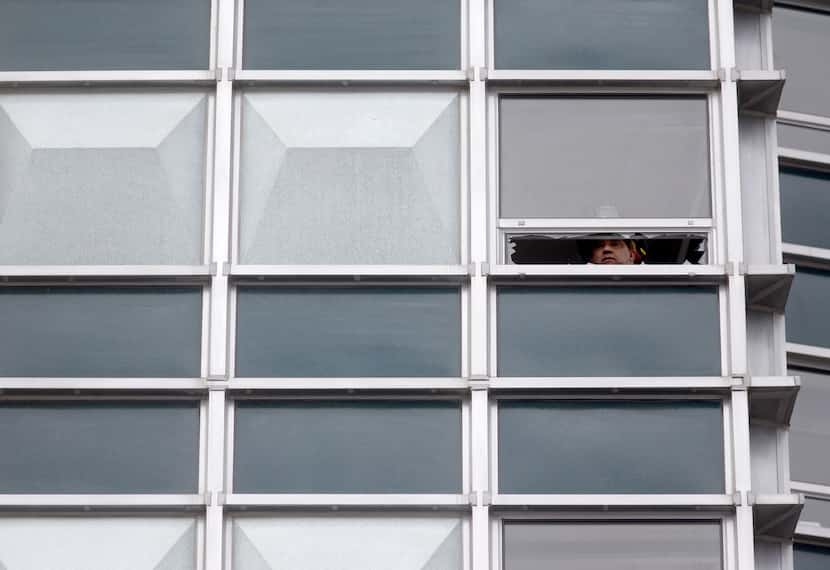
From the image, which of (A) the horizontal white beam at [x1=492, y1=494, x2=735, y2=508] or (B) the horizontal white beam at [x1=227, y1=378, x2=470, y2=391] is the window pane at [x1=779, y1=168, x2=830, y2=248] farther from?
(B) the horizontal white beam at [x1=227, y1=378, x2=470, y2=391]

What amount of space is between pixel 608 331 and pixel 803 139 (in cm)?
478

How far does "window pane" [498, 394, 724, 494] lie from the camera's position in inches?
699

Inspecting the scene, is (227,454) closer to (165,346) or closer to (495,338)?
(165,346)

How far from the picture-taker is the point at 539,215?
18594 millimetres

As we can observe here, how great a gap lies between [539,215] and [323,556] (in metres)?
3.11

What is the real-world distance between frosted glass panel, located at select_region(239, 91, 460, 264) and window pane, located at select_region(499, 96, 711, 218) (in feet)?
1.58

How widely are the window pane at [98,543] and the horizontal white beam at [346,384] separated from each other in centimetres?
110

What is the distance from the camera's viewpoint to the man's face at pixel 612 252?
18.5 m

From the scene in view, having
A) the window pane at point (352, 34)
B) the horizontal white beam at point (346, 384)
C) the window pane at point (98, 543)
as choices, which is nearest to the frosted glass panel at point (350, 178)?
the window pane at point (352, 34)

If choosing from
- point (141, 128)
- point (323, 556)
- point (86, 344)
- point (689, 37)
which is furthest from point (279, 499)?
point (689, 37)

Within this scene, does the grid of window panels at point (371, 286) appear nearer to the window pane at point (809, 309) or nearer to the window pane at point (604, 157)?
the window pane at point (604, 157)

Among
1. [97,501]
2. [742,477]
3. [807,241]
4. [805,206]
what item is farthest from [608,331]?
[805,206]

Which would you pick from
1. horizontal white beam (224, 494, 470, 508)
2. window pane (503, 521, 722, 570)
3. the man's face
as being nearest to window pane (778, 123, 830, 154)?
the man's face

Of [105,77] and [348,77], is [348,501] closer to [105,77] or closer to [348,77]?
[348,77]
